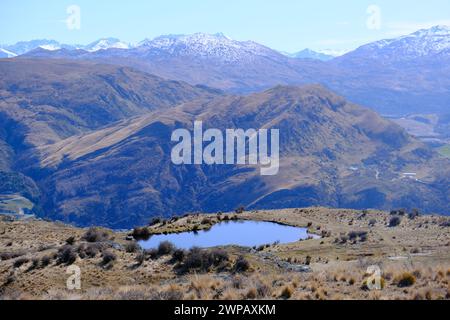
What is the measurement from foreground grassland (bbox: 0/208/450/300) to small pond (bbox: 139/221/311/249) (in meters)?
1.39

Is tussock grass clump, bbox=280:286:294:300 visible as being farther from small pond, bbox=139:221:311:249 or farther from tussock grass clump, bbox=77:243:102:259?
small pond, bbox=139:221:311:249

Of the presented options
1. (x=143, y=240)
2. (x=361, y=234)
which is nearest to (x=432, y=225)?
(x=361, y=234)

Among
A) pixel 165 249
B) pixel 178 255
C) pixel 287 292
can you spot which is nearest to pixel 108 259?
pixel 165 249

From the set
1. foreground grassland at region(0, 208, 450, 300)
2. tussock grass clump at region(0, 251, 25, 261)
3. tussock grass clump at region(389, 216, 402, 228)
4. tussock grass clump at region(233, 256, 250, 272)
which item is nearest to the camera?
foreground grassland at region(0, 208, 450, 300)

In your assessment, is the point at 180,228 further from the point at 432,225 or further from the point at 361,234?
the point at 432,225

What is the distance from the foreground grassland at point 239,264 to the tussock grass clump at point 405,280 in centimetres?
3

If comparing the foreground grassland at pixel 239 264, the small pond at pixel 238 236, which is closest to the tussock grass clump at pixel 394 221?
the foreground grassland at pixel 239 264

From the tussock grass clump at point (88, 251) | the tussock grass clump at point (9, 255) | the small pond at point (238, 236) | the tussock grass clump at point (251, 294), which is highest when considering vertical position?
the tussock grass clump at point (251, 294)

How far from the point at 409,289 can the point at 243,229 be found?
1224 inches

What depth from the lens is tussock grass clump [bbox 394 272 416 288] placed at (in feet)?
67.4

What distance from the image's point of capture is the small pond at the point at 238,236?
141 feet

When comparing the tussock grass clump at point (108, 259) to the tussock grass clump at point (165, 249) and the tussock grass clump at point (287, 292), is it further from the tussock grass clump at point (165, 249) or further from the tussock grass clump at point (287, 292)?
the tussock grass clump at point (287, 292)

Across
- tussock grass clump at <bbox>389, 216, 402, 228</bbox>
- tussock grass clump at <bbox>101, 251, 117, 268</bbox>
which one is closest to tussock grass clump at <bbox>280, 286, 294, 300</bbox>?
tussock grass clump at <bbox>101, 251, 117, 268</bbox>

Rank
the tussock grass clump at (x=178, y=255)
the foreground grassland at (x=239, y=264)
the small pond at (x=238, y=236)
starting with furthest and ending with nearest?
the small pond at (x=238, y=236) → the tussock grass clump at (x=178, y=255) → the foreground grassland at (x=239, y=264)
